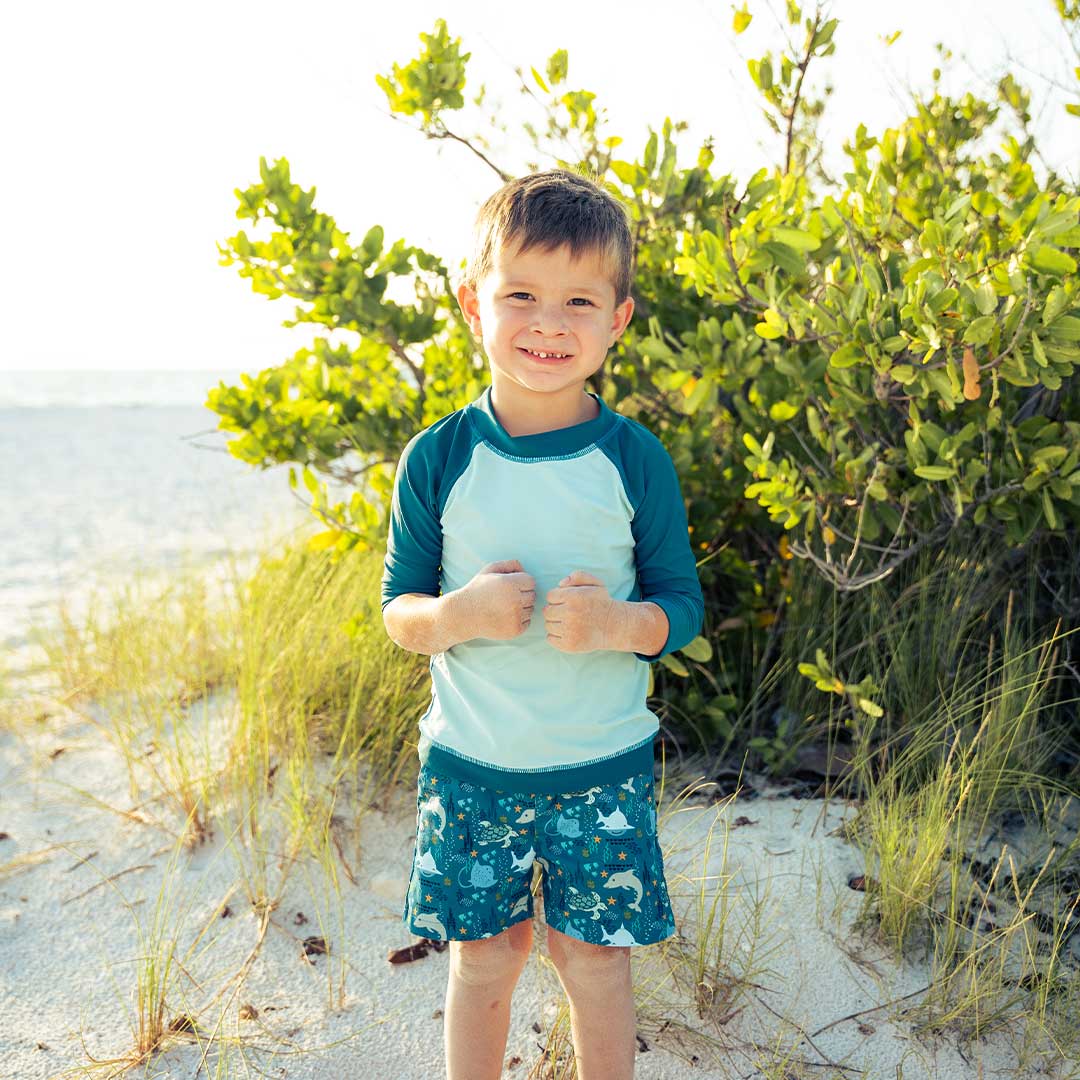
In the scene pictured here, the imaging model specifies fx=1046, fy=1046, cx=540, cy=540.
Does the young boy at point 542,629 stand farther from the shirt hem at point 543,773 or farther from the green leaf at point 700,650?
the green leaf at point 700,650

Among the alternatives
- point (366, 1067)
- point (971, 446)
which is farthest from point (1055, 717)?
point (366, 1067)

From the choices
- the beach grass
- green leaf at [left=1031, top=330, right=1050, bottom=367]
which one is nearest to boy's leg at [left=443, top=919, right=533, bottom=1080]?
the beach grass

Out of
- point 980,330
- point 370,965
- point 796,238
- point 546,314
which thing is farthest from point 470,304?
point 370,965

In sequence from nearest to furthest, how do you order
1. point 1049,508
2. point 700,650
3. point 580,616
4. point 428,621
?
1. point 580,616
2. point 428,621
3. point 1049,508
4. point 700,650

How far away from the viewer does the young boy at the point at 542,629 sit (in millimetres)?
1740

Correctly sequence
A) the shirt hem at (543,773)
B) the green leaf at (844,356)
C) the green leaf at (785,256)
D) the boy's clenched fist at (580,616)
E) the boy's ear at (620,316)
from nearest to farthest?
the boy's clenched fist at (580,616) → the shirt hem at (543,773) → the boy's ear at (620,316) → the green leaf at (844,356) → the green leaf at (785,256)

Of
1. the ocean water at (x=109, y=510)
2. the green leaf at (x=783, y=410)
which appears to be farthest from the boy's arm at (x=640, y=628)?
the ocean water at (x=109, y=510)

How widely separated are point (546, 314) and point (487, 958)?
112 centimetres

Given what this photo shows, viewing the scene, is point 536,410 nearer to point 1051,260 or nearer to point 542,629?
point 542,629

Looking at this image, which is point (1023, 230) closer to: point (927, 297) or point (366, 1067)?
point (927, 297)

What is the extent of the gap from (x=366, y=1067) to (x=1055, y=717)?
2.13 meters

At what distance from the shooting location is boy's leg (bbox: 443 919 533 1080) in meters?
1.85

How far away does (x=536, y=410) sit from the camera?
1.84 m

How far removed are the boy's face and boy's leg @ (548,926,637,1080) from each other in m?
0.99
